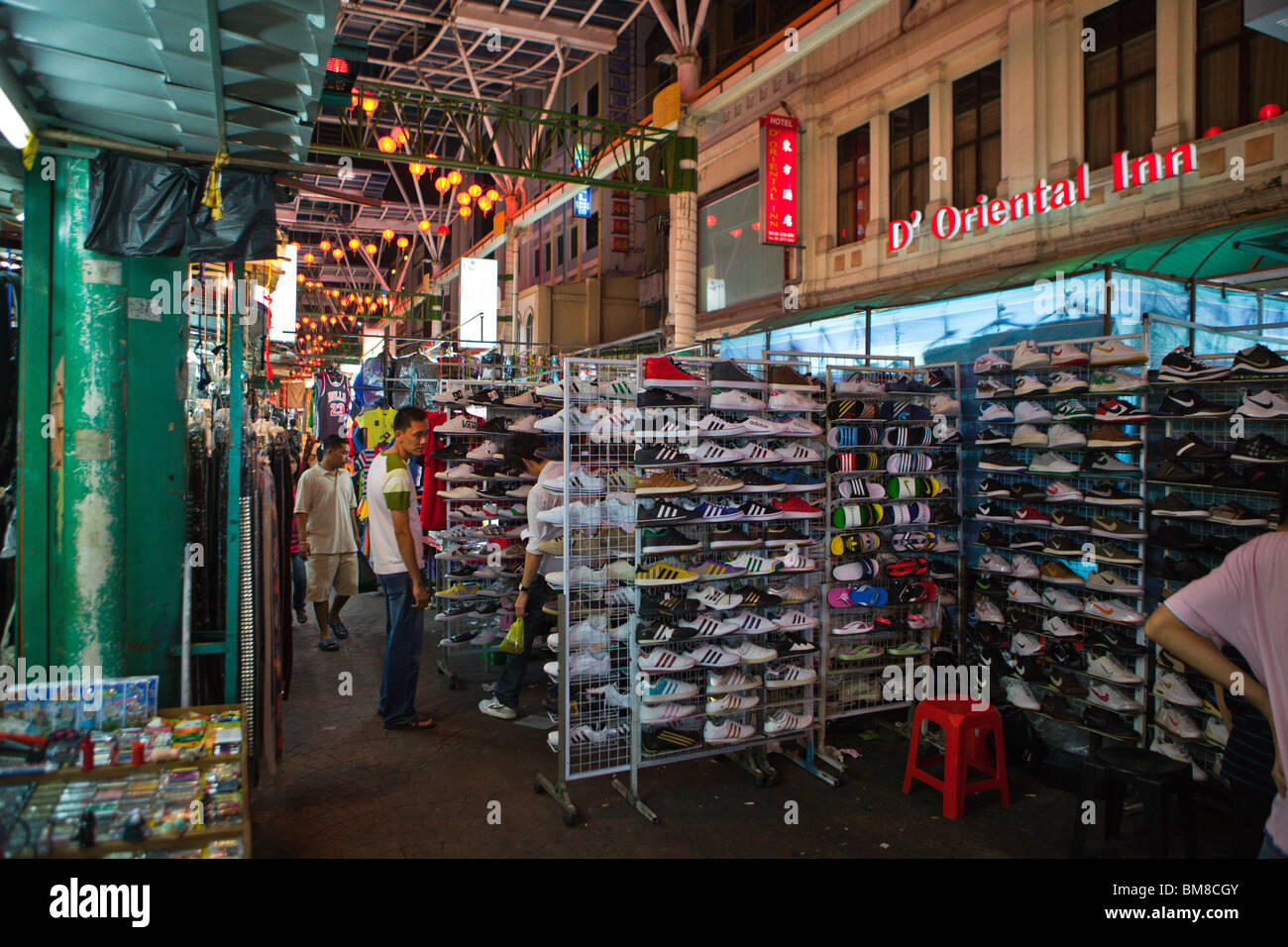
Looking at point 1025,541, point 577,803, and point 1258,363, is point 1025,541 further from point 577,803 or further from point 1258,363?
point 577,803

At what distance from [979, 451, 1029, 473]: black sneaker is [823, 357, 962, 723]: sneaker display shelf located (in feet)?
0.82

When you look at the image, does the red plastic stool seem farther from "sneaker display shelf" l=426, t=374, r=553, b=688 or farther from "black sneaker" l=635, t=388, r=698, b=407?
"sneaker display shelf" l=426, t=374, r=553, b=688

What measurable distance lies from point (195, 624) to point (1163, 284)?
347 inches

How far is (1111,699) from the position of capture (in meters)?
4.93

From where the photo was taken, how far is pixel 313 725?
5.95 m

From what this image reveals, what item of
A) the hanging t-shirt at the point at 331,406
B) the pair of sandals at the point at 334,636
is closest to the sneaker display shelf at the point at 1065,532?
the pair of sandals at the point at 334,636

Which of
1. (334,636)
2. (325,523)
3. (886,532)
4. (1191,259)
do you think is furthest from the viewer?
(334,636)

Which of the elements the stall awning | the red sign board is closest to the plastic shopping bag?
the stall awning

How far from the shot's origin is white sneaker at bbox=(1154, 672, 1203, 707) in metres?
4.57

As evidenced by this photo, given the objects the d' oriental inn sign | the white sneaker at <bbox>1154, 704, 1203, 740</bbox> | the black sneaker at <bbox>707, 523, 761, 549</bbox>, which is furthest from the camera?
the d' oriental inn sign

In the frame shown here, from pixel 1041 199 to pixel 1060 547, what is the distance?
6.32 metres

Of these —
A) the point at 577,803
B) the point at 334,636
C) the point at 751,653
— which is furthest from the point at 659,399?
the point at 334,636
